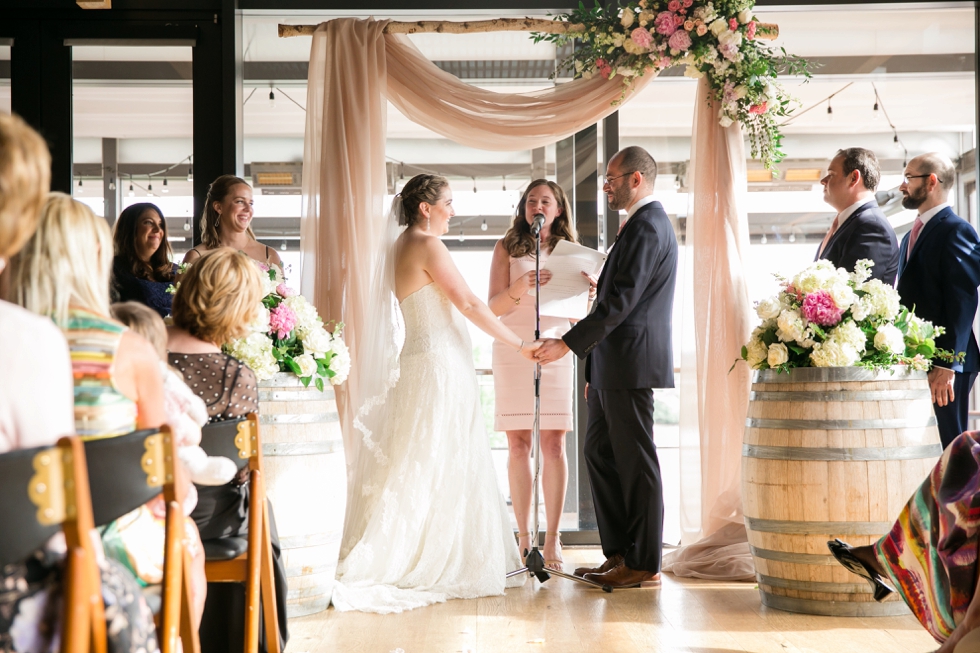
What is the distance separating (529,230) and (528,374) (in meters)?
0.70

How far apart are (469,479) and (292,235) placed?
5.25 ft

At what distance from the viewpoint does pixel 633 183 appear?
3.88 m

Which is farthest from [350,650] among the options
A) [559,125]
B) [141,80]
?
[141,80]

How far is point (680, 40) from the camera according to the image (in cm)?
396

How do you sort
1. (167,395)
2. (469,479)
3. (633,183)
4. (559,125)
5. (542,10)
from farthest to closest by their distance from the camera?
(542,10)
(559,125)
(633,183)
(469,479)
(167,395)

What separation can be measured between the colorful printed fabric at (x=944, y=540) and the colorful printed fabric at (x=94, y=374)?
1.96 metres

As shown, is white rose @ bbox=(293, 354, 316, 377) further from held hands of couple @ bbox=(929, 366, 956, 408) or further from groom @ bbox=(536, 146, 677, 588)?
held hands of couple @ bbox=(929, 366, 956, 408)

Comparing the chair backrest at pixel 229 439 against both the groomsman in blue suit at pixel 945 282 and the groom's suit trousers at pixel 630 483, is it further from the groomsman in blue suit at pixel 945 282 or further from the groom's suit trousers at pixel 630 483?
the groomsman in blue suit at pixel 945 282

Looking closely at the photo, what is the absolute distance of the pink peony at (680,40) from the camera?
13.0 feet

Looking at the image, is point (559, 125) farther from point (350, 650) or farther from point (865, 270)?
point (350, 650)

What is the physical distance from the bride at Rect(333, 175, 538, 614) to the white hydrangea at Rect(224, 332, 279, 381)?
640 mm

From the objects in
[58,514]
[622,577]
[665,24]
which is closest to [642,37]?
[665,24]

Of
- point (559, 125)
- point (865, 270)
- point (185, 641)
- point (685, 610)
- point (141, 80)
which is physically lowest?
point (685, 610)

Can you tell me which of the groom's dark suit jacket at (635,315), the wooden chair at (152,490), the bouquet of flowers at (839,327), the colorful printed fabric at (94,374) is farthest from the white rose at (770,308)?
the colorful printed fabric at (94,374)
